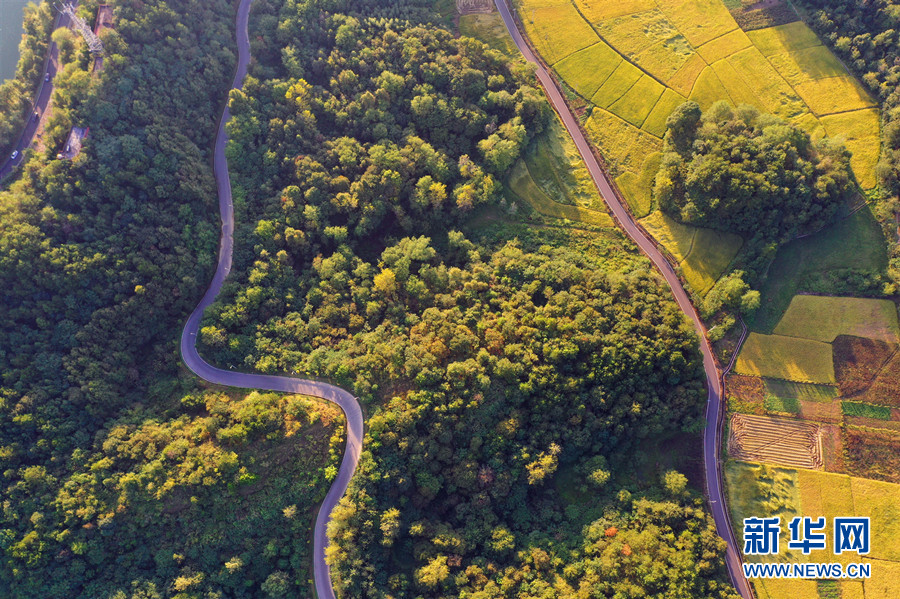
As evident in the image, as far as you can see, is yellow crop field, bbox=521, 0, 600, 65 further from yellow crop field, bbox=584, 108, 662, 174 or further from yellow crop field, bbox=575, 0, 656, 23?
yellow crop field, bbox=584, 108, 662, 174

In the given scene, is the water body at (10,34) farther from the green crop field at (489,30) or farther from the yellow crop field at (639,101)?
the yellow crop field at (639,101)

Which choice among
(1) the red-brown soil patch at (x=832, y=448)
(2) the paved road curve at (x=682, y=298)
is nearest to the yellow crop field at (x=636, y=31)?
(2) the paved road curve at (x=682, y=298)

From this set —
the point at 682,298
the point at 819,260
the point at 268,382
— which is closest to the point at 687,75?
the point at 819,260

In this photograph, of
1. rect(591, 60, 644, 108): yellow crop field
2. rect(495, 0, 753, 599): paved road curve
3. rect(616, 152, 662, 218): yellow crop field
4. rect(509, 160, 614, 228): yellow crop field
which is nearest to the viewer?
rect(495, 0, 753, 599): paved road curve

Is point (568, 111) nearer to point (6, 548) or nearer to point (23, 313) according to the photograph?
point (23, 313)

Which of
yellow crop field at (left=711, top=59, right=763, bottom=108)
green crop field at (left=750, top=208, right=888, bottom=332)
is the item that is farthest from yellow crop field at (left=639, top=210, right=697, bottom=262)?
yellow crop field at (left=711, top=59, right=763, bottom=108)

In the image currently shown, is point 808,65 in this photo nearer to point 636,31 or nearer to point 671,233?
point 636,31
